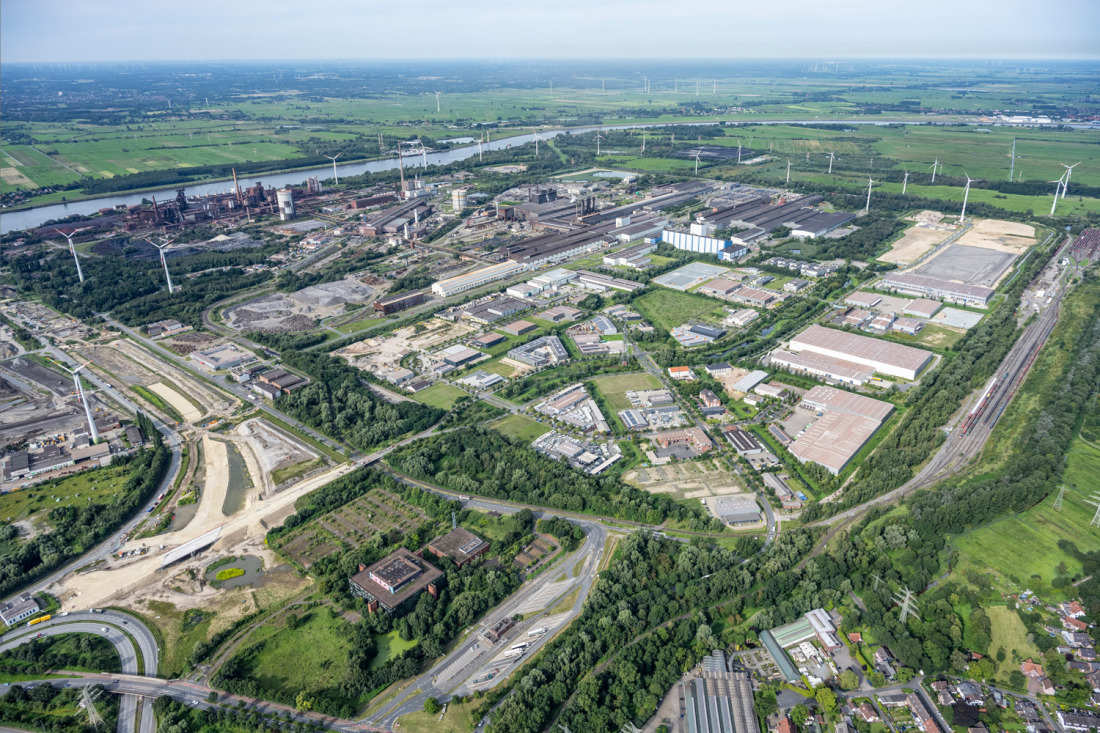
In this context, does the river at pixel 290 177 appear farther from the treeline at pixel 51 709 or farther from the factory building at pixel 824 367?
the factory building at pixel 824 367

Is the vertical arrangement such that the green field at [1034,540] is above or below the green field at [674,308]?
below

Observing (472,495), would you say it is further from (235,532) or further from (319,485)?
(235,532)

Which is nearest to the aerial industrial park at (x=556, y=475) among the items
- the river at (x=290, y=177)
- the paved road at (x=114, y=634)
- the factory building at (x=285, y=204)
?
the paved road at (x=114, y=634)

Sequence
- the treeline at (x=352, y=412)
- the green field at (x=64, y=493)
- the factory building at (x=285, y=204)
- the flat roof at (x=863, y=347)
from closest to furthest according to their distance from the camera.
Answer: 1. the green field at (x=64, y=493)
2. the treeline at (x=352, y=412)
3. the flat roof at (x=863, y=347)
4. the factory building at (x=285, y=204)

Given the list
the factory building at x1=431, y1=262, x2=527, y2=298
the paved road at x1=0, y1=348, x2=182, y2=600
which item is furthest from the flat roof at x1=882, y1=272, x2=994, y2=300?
the paved road at x1=0, y1=348, x2=182, y2=600

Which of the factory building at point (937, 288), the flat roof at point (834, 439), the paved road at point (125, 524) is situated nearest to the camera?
the paved road at point (125, 524)
